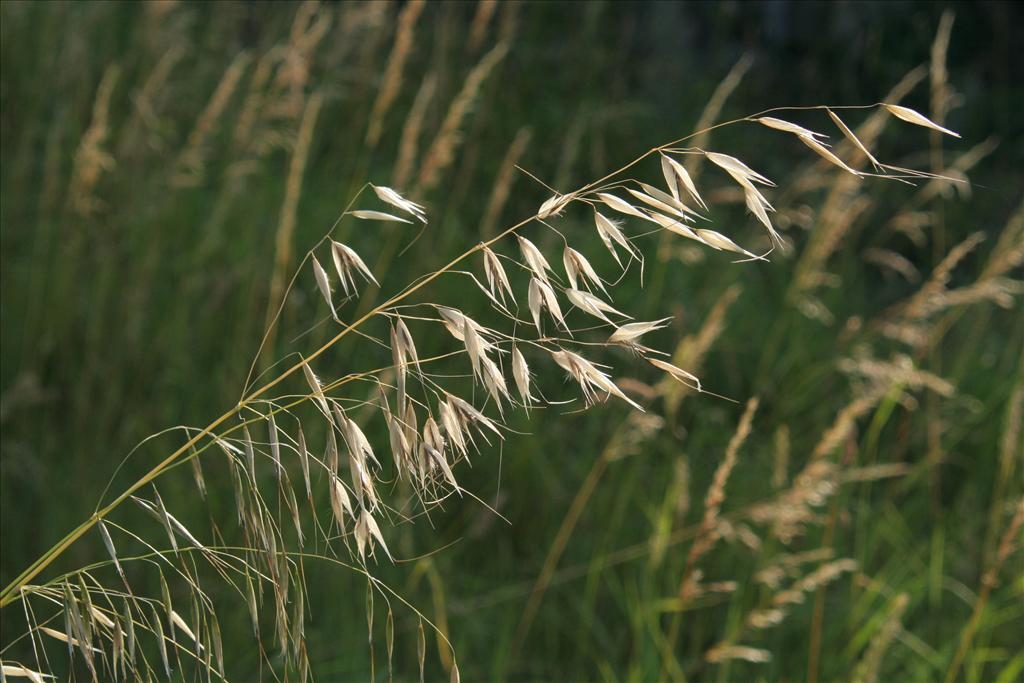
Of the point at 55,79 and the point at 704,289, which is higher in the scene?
the point at 55,79

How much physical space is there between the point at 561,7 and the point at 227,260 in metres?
2.37

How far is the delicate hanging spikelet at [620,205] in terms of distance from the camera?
2.80 feet

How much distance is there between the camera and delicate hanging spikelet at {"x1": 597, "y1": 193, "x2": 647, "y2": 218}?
0.85 meters

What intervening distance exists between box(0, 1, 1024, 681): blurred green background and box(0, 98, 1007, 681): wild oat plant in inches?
3.1

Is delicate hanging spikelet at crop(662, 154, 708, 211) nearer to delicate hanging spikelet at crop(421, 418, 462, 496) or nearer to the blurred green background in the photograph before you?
delicate hanging spikelet at crop(421, 418, 462, 496)

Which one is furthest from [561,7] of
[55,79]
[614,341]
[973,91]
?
[614,341]

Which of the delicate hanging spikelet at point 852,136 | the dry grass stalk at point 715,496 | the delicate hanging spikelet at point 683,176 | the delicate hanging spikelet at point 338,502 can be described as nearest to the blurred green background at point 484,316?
the dry grass stalk at point 715,496

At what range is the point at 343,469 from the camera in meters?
2.65

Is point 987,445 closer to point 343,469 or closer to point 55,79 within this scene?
point 343,469

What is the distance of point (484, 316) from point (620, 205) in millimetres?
2092

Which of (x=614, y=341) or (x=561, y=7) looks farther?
(x=561, y=7)

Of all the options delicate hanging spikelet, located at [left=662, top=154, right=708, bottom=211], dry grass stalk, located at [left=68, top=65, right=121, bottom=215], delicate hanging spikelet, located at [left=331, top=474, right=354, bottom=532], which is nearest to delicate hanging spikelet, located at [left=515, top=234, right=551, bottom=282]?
delicate hanging spikelet, located at [left=662, top=154, right=708, bottom=211]

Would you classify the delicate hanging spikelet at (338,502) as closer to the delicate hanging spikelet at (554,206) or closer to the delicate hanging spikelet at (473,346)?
the delicate hanging spikelet at (473,346)

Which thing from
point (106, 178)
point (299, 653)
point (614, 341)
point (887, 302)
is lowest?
point (887, 302)
